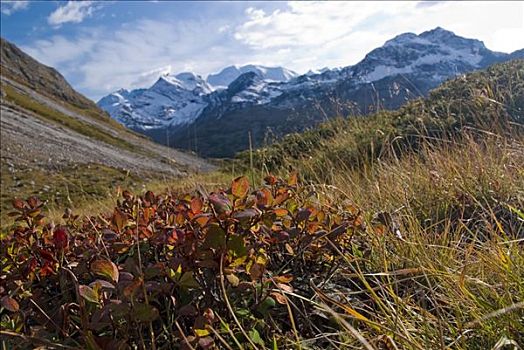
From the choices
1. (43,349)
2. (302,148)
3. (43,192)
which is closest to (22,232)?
(43,349)

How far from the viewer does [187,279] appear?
60.2 inches

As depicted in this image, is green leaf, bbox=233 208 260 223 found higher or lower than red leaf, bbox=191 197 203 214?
lower

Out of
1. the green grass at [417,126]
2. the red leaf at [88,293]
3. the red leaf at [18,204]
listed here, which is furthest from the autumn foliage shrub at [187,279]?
the green grass at [417,126]

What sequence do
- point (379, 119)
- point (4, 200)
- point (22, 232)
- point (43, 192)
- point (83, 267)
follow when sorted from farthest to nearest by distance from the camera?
point (43, 192) → point (4, 200) → point (379, 119) → point (22, 232) → point (83, 267)

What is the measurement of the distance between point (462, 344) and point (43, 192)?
23.5 m

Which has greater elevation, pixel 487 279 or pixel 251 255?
pixel 251 255

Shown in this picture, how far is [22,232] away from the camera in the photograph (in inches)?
95.5

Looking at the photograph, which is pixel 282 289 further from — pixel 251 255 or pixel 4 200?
pixel 4 200

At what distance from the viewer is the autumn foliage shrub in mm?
1461

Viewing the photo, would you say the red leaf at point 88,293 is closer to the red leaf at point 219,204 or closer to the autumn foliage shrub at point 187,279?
the autumn foliage shrub at point 187,279

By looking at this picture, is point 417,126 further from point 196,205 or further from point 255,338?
point 255,338

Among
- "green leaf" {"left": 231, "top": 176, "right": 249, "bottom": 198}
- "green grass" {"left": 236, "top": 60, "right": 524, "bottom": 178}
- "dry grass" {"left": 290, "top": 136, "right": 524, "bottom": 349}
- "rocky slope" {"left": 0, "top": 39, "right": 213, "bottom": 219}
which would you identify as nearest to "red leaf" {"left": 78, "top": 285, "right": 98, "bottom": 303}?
"green leaf" {"left": 231, "top": 176, "right": 249, "bottom": 198}

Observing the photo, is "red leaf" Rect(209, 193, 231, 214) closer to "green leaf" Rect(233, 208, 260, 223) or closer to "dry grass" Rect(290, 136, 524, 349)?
"green leaf" Rect(233, 208, 260, 223)

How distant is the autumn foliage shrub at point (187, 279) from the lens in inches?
57.5
